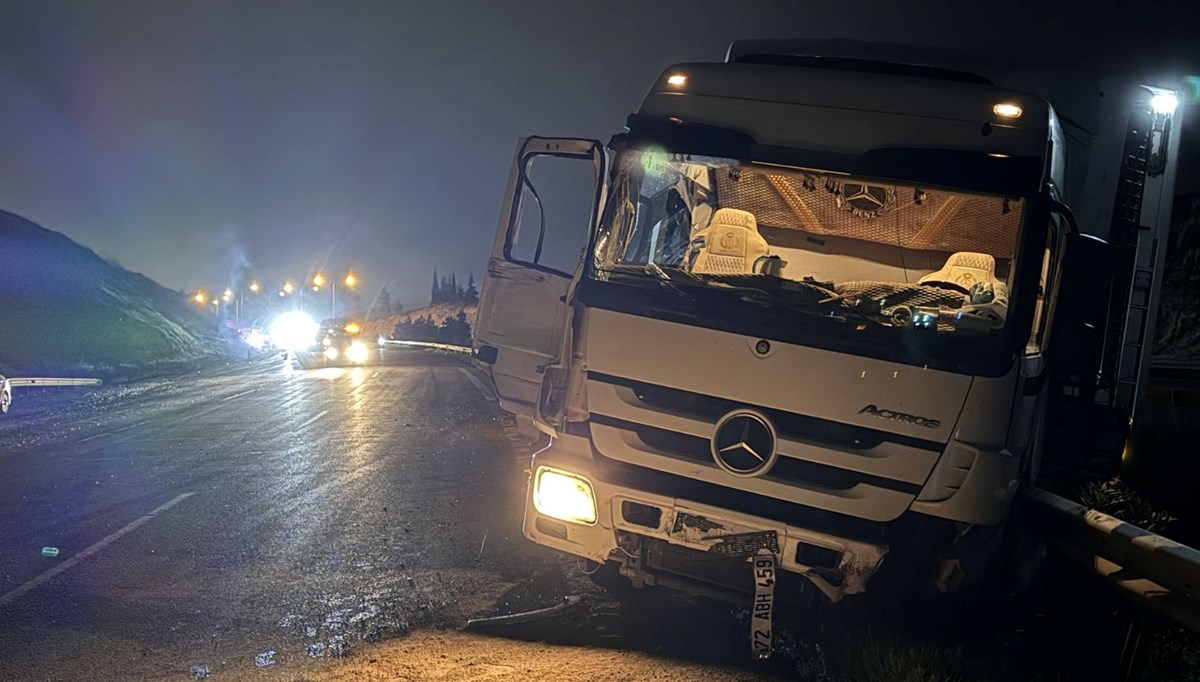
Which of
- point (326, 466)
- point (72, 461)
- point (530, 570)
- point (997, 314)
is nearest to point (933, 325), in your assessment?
point (997, 314)

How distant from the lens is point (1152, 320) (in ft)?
22.6

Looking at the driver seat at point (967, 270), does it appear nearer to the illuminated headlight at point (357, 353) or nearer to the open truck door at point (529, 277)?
the open truck door at point (529, 277)

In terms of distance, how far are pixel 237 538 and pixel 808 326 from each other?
16.1ft

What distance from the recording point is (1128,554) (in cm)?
440

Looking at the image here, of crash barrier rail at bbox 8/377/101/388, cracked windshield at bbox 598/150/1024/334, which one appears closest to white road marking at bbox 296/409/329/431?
crash barrier rail at bbox 8/377/101/388

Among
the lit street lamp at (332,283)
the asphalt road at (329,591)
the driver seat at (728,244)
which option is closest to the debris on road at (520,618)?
the asphalt road at (329,591)

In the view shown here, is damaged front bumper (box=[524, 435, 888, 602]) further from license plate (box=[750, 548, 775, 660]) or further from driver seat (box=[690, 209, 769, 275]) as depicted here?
driver seat (box=[690, 209, 769, 275])

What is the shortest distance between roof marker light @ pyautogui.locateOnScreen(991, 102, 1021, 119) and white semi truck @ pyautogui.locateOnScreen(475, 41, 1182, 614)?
2 cm

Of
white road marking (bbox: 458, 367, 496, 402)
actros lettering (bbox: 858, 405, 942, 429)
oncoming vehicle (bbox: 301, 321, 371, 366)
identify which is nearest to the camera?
actros lettering (bbox: 858, 405, 942, 429)

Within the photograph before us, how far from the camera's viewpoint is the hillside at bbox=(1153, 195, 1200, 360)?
140 feet

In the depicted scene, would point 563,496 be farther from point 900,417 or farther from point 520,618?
point 900,417

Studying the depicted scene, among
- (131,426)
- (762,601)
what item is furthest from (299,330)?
(762,601)

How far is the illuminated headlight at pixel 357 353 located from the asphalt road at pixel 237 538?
72.2 feet

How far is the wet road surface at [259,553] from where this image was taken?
451 centimetres
